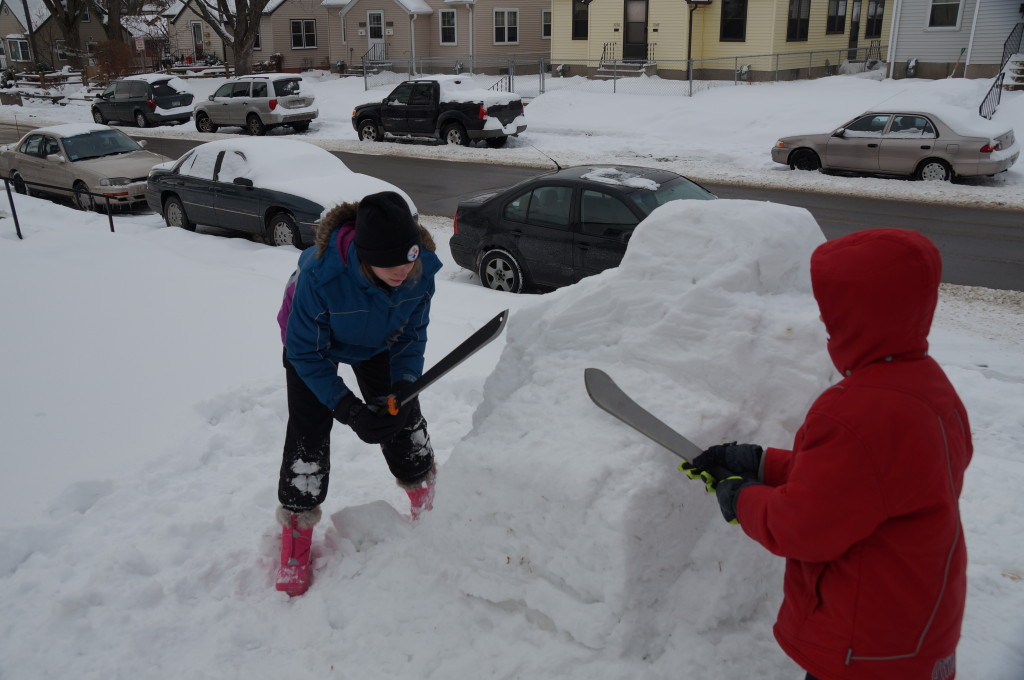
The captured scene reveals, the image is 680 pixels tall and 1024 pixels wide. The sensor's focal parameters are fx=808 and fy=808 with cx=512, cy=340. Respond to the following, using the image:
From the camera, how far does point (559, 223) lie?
879cm

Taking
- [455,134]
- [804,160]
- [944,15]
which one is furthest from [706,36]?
[804,160]

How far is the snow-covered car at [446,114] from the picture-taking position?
21250 millimetres

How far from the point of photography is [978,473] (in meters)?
4.43

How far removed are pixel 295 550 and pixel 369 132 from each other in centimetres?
2111

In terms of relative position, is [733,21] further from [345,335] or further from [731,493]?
[731,493]

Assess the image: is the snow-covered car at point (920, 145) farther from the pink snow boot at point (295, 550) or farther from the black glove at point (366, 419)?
the pink snow boot at point (295, 550)

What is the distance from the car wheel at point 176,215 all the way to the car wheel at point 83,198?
2346mm

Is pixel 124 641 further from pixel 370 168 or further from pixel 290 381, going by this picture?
pixel 370 168

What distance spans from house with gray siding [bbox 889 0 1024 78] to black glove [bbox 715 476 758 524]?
28284 millimetres

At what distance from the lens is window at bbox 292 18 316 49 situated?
4431cm

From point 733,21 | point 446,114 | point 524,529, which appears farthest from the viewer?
point 733,21

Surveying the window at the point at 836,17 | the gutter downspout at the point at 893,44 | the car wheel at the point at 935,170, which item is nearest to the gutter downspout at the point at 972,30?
the gutter downspout at the point at 893,44

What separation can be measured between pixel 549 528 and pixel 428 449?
1.32 m

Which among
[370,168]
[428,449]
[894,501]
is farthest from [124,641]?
[370,168]
